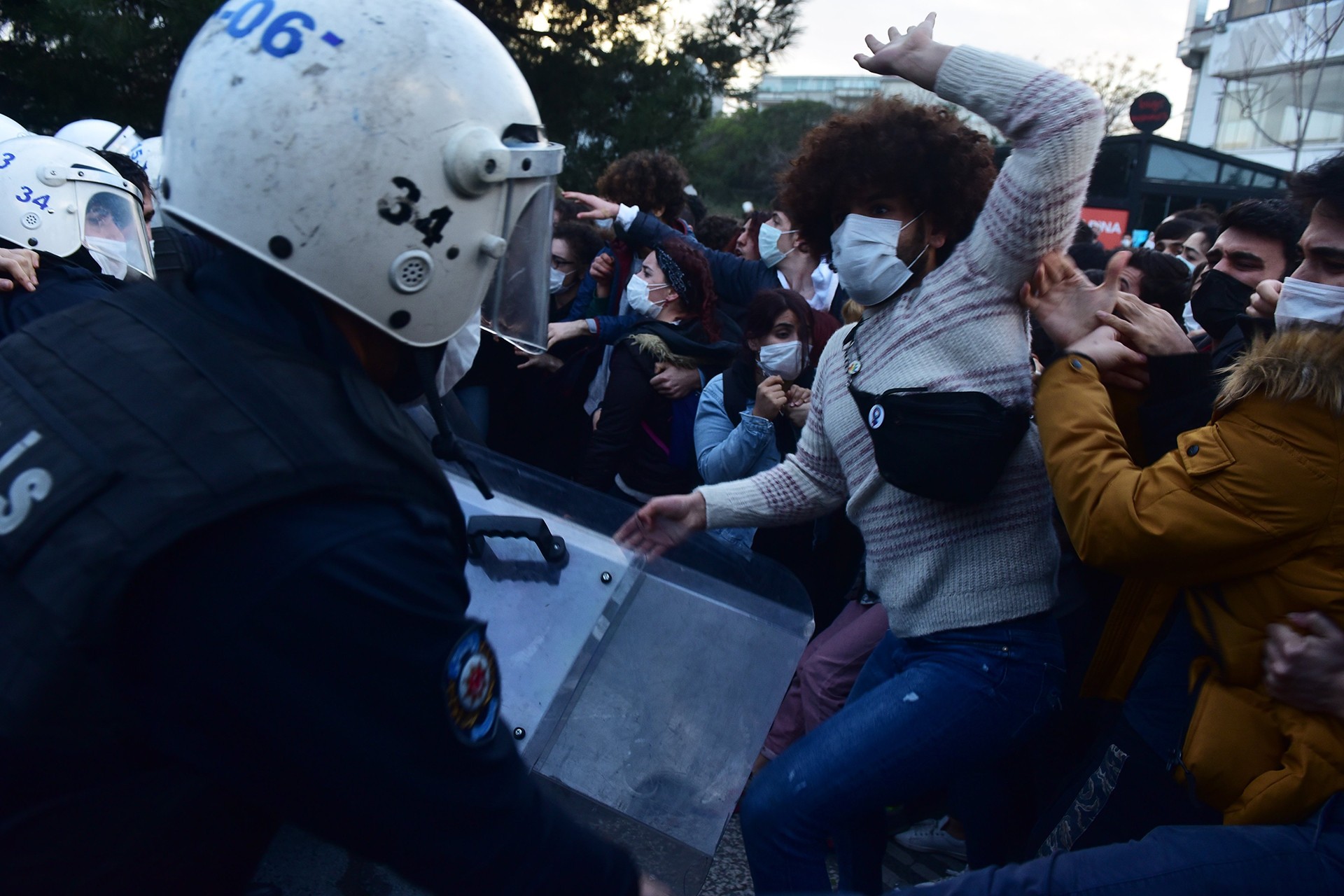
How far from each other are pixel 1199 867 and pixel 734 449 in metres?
1.95

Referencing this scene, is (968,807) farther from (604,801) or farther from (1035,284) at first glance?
(1035,284)

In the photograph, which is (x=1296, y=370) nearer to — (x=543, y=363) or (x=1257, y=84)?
(x=543, y=363)

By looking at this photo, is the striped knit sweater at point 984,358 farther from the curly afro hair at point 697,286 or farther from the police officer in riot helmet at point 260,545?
the curly afro hair at point 697,286

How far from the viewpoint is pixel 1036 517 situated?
192 cm

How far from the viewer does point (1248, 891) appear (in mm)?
1475

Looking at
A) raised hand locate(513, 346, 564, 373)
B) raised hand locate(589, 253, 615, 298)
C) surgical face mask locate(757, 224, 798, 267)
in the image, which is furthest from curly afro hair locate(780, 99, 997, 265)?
surgical face mask locate(757, 224, 798, 267)

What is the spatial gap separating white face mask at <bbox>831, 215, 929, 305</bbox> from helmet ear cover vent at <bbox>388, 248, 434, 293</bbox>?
1.07 meters

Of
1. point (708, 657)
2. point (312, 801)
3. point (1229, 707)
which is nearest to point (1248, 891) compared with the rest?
point (1229, 707)

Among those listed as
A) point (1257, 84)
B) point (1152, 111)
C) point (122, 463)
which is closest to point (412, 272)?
point (122, 463)

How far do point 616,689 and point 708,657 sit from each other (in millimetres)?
182

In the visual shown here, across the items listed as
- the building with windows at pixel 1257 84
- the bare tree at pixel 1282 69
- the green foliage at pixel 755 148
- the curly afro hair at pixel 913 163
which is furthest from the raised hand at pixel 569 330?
the green foliage at pixel 755 148

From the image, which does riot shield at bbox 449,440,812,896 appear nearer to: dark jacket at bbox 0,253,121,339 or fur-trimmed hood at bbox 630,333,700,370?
dark jacket at bbox 0,253,121,339

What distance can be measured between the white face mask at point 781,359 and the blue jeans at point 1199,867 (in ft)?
6.65

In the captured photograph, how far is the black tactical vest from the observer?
2.90 ft
